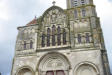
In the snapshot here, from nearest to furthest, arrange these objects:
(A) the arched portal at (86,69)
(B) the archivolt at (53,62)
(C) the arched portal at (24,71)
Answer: (A) the arched portal at (86,69) < (B) the archivolt at (53,62) < (C) the arched portal at (24,71)

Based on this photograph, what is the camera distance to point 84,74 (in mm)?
18141

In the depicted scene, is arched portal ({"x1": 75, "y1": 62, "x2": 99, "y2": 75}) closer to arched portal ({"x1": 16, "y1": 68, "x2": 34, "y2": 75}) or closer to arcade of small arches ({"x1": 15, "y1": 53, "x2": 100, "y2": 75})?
arcade of small arches ({"x1": 15, "y1": 53, "x2": 100, "y2": 75})

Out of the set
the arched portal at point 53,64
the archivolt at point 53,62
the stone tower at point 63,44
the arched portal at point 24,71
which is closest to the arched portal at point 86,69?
the stone tower at point 63,44

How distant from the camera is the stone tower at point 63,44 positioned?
18359mm

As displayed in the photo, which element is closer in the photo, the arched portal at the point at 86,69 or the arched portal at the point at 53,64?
the arched portal at the point at 86,69

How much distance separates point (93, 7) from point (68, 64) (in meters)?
9.78

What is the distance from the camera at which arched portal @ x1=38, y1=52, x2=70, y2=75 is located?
19273 millimetres

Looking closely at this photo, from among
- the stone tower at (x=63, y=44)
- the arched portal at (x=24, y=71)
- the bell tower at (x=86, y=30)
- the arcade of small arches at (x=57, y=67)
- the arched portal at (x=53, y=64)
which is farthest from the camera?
the arched portal at (x=24, y=71)

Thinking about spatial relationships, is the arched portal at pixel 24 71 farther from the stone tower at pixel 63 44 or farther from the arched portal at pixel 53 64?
the arched portal at pixel 53 64

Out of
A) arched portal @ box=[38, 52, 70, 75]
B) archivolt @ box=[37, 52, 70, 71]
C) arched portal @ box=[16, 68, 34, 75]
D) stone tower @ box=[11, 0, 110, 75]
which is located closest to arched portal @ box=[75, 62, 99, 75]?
stone tower @ box=[11, 0, 110, 75]

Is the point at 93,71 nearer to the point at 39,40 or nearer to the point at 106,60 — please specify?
the point at 106,60

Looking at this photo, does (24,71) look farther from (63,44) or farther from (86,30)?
(86,30)

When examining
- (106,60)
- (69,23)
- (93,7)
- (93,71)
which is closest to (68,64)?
(93,71)

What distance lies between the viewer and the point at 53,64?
1983 centimetres
